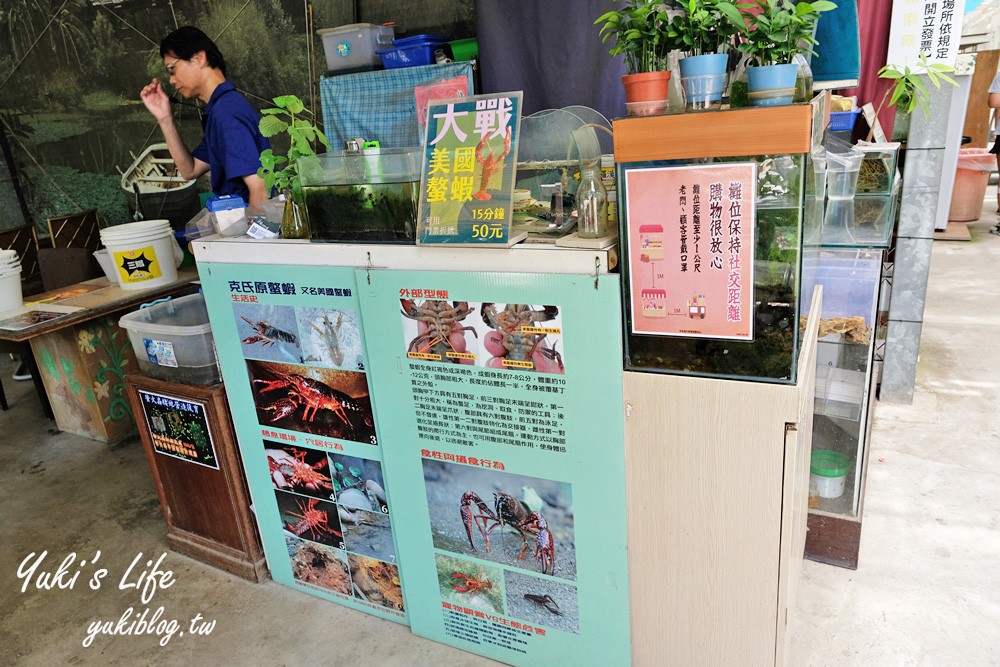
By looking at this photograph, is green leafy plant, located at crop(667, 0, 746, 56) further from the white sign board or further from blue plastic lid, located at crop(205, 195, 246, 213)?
the white sign board

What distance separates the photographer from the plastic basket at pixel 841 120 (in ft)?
7.78

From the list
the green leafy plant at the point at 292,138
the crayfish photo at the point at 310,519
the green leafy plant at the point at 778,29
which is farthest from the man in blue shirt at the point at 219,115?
the green leafy plant at the point at 778,29

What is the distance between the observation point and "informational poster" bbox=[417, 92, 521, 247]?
4.81ft

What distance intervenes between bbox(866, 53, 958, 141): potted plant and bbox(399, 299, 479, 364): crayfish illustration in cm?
173

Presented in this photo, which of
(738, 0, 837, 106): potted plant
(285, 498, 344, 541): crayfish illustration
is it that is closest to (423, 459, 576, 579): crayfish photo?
(285, 498, 344, 541): crayfish illustration

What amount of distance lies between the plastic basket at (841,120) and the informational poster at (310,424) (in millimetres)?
1838

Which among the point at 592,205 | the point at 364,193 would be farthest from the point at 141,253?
the point at 592,205

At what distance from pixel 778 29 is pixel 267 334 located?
149 centimetres

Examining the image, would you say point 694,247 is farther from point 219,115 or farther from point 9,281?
point 9,281

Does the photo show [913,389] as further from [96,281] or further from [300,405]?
[96,281]

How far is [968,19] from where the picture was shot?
361 inches

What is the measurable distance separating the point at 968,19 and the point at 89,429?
11.5m

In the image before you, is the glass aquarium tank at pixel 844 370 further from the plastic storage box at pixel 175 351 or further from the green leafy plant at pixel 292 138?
the plastic storage box at pixel 175 351

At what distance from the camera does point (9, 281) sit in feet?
9.99
